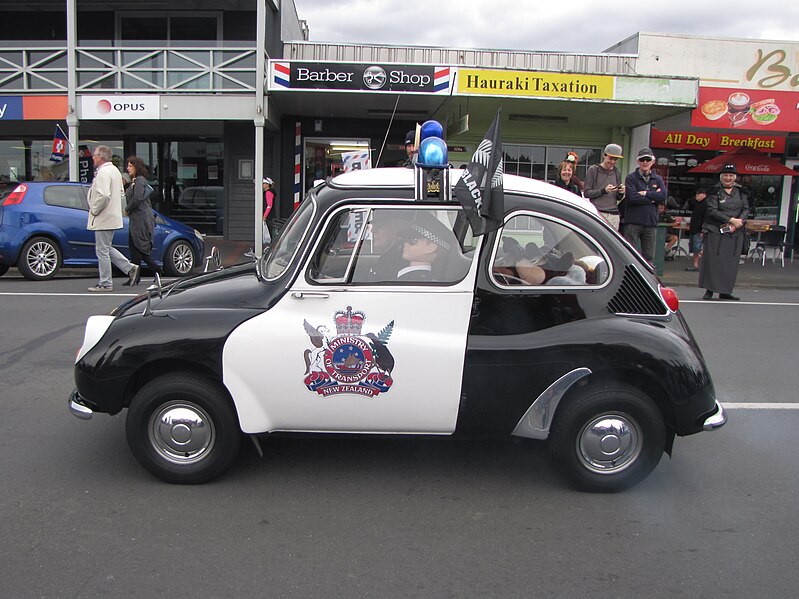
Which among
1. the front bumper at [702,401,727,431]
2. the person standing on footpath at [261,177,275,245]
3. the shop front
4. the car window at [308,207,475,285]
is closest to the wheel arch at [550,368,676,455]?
the front bumper at [702,401,727,431]

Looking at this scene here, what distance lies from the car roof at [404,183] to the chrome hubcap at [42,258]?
8.86m

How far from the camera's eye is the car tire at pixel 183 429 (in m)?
3.73

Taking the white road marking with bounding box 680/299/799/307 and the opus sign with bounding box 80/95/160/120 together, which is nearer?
the white road marking with bounding box 680/299/799/307

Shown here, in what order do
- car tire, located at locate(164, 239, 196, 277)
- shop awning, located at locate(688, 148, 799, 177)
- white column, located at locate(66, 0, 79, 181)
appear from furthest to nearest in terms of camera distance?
shop awning, located at locate(688, 148, 799, 177), white column, located at locate(66, 0, 79, 181), car tire, located at locate(164, 239, 196, 277)

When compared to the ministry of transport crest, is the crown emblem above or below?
above

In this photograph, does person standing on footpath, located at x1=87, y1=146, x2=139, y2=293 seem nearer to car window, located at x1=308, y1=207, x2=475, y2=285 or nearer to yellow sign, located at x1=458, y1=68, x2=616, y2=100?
yellow sign, located at x1=458, y1=68, x2=616, y2=100

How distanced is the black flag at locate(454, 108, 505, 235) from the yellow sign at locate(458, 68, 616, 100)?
1025cm

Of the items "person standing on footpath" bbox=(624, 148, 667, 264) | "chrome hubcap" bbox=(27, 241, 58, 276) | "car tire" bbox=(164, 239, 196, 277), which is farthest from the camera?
"car tire" bbox=(164, 239, 196, 277)

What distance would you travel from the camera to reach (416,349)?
12.2 ft

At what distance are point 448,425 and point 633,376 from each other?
1.01 metres

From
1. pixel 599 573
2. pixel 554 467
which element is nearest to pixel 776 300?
pixel 554 467

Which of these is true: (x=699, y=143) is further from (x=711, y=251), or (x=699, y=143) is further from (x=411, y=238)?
(x=411, y=238)

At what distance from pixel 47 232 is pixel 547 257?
31.6 ft

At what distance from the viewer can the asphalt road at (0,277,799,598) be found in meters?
2.99
